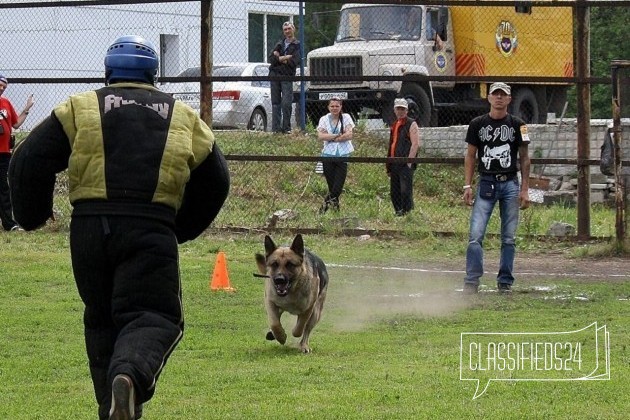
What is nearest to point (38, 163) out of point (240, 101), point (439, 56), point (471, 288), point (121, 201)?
point (121, 201)

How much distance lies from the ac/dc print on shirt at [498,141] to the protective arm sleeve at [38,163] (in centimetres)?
695

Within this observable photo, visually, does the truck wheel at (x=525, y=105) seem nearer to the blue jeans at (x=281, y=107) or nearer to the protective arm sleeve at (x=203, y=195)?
the blue jeans at (x=281, y=107)

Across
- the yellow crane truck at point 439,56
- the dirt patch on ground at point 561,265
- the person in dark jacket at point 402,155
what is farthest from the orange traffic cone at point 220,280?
the yellow crane truck at point 439,56

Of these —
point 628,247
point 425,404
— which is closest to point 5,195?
point 628,247

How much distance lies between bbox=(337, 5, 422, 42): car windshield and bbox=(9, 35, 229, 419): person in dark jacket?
744 inches

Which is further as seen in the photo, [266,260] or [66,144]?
[266,260]

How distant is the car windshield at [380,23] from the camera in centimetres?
2408

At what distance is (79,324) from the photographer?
9.88 m

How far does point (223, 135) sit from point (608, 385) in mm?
14126

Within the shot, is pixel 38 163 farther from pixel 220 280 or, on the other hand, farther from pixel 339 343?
pixel 220 280

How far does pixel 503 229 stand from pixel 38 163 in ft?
24.0

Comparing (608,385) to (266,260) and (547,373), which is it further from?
(266,260)

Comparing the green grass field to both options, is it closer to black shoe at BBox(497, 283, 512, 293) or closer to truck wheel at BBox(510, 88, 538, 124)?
black shoe at BBox(497, 283, 512, 293)

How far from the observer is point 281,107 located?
67.1 ft
